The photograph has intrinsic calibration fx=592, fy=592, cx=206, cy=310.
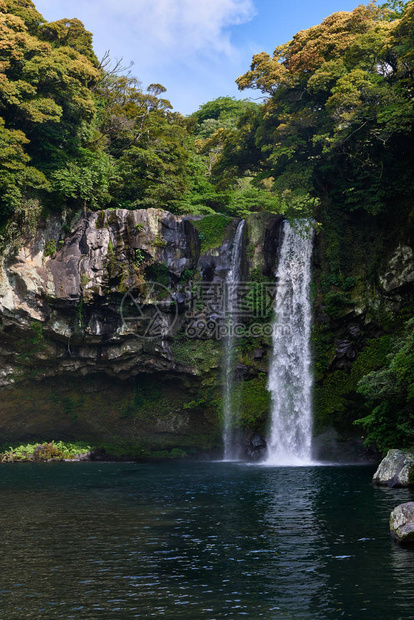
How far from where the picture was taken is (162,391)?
3042 cm

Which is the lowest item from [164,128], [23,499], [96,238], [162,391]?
[23,499]

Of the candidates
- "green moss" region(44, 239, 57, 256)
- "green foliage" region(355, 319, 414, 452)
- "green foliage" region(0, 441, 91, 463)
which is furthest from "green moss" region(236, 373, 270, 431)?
"green moss" region(44, 239, 57, 256)

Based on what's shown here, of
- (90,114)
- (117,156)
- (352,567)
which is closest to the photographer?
(352,567)

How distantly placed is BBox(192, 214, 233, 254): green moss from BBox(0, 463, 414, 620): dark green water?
13.5 metres

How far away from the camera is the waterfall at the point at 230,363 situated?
28844 millimetres

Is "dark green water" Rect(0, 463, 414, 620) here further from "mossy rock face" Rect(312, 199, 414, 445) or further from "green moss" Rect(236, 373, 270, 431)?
"green moss" Rect(236, 373, 270, 431)

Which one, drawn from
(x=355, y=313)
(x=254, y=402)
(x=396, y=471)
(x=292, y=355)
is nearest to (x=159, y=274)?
(x=292, y=355)

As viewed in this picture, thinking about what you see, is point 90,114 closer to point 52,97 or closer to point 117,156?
point 52,97

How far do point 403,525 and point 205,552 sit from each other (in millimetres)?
3800

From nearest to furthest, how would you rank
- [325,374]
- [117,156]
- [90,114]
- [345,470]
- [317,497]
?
[317,497], [345,470], [325,374], [90,114], [117,156]

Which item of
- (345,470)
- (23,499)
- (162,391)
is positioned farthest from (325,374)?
(23,499)

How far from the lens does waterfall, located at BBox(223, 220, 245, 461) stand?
28.8 meters

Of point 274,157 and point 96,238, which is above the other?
point 274,157

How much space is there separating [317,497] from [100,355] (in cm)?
1509
